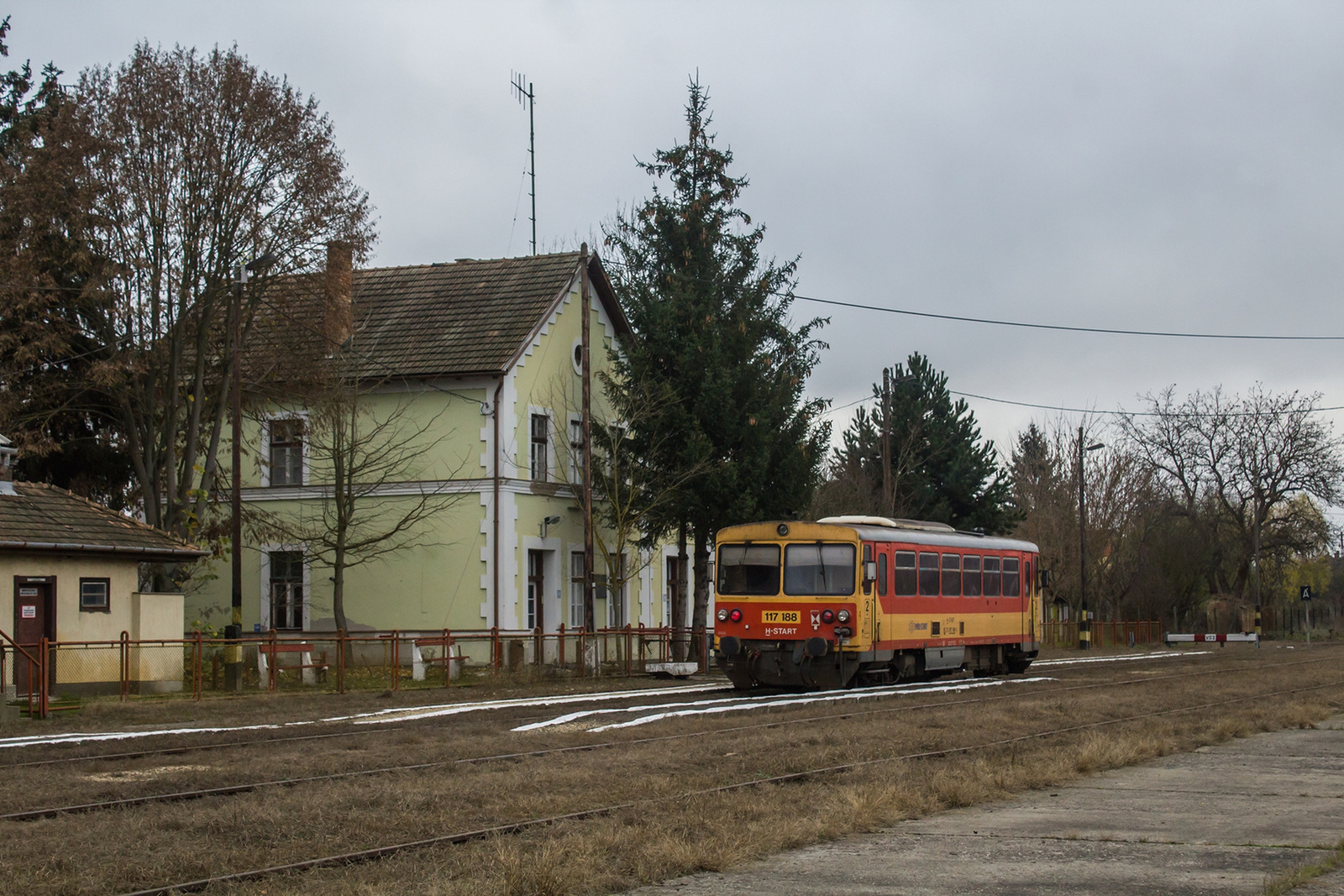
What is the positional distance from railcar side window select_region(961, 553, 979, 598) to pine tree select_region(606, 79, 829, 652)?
6.95m

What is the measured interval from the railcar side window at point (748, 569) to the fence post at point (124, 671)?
9.64 metres

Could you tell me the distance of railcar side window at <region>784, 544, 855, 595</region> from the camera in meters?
24.5

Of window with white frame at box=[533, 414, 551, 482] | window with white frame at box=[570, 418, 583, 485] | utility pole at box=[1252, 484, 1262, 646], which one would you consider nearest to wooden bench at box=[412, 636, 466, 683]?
window with white frame at box=[533, 414, 551, 482]

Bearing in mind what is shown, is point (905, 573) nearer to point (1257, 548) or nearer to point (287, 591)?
point (287, 591)

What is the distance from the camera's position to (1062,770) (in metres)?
13.3

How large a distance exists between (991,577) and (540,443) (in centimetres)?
1114

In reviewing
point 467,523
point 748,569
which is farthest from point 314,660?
point 748,569

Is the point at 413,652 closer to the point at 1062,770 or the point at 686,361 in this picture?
the point at 686,361

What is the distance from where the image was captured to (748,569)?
25.3 m

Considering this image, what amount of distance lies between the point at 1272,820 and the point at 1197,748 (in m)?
5.66

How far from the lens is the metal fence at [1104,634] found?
54875mm

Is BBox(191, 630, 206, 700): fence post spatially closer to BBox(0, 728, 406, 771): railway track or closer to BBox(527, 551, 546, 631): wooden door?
BBox(0, 728, 406, 771): railway track

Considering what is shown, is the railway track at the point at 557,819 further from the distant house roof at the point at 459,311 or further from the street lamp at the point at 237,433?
the distant house roof at the point at 459,311

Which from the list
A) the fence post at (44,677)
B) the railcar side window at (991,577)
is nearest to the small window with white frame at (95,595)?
the fence post at (44,677)
